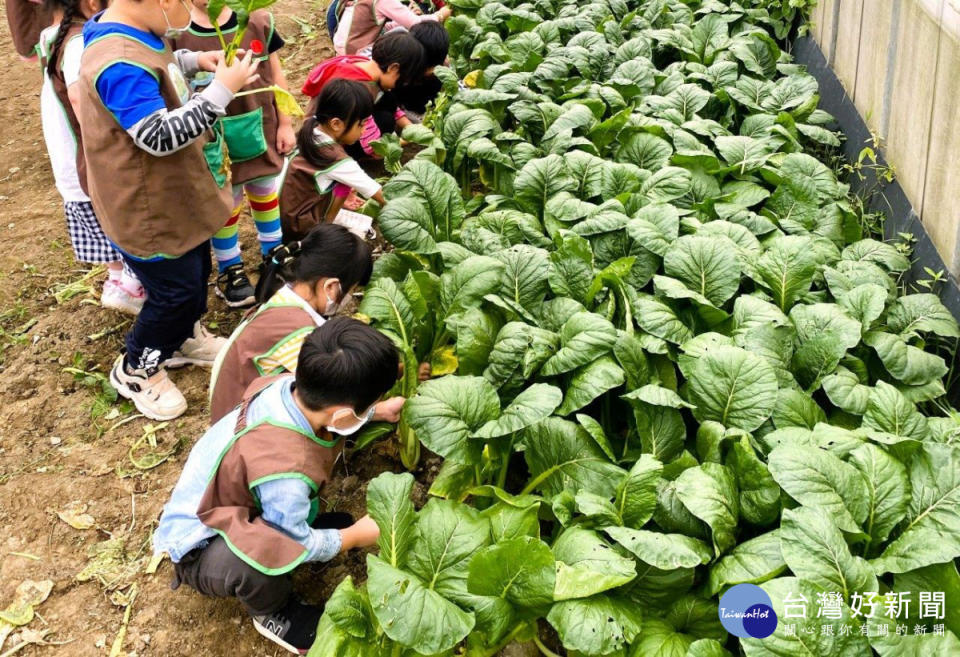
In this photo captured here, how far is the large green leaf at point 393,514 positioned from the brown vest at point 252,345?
72cm

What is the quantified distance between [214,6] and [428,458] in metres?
1.83

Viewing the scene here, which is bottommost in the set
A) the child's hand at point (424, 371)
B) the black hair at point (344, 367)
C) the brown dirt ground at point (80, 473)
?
the brown dirt ground at point (80, 473)

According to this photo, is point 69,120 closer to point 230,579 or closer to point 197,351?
point 197,351

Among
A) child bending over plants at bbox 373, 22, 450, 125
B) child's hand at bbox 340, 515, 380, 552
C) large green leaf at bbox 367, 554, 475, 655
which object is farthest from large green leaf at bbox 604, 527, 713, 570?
child bending over plants at bbox 373, 22, 450, 125

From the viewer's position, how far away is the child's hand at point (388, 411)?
9.25ft

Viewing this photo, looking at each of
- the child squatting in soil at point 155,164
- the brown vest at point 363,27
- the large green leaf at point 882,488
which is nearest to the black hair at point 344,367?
the child squatting in soil at point 155,164

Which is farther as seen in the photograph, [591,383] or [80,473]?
[80,473]

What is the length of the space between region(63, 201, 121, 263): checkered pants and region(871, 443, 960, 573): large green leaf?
315cm

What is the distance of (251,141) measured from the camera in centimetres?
374

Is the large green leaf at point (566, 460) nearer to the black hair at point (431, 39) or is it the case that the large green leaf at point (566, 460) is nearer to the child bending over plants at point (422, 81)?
the child bending over plants at point (422, 81)

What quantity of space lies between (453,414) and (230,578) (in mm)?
791

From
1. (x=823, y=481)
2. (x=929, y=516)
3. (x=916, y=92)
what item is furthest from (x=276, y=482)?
(x=916, y=92)

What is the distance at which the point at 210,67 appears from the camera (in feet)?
11.0

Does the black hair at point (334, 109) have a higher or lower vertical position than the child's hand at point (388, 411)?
higher
